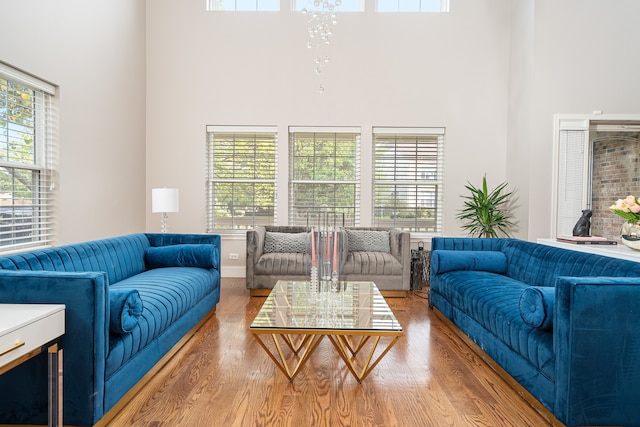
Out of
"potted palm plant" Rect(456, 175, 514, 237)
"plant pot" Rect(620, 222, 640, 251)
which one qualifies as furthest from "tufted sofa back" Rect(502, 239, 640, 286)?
"potted palm plant" Rect(456, 175, 514, 237)

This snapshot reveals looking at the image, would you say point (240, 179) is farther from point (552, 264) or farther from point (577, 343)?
point (577, 343)

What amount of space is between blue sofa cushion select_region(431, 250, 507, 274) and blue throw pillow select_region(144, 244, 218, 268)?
229 cm

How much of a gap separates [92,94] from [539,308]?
179 inches

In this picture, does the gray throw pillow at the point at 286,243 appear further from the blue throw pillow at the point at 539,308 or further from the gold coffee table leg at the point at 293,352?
the blue throw pillow at the point at 539,308

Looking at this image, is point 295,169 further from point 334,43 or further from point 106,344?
point 106,344

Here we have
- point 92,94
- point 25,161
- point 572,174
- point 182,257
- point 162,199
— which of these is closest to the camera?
point 25,161

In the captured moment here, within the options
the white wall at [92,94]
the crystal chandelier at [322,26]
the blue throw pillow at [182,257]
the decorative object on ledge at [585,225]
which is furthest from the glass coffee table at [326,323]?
the crystal chandelier at [322,26]

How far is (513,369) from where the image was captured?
2250 millimetres

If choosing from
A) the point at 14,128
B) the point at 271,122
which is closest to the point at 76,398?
the point at 14,128

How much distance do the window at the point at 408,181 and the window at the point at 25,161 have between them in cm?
392

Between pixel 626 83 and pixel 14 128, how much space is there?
669 centimetres

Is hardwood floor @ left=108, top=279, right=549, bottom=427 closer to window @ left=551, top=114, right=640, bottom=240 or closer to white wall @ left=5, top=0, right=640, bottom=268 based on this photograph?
window @ left=551, top=114, right=640, bottom=240

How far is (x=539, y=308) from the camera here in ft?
6.59

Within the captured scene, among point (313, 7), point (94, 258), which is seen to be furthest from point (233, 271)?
point (313, 7)
